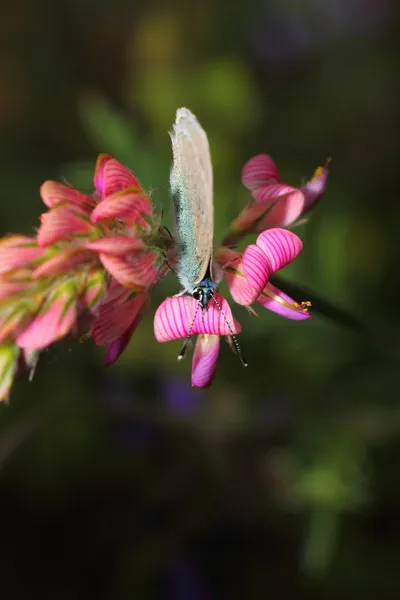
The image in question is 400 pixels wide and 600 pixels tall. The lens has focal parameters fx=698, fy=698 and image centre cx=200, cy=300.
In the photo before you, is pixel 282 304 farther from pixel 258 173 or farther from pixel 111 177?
pixel 111 177

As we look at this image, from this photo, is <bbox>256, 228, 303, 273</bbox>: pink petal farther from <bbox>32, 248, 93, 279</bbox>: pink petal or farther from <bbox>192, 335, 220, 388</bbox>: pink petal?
<bbox>32, 248, 93, 279</bbox>: pink petal

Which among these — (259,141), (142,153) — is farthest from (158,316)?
(259,141)

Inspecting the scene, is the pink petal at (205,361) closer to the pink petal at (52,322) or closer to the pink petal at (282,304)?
the pink petal at (282,304)

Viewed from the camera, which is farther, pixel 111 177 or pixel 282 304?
pixel 282 304

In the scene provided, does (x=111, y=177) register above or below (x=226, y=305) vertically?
above

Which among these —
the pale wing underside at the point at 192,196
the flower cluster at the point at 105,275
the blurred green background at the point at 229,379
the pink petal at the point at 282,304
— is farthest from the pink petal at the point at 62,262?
the blurred green background at the point at 229,379

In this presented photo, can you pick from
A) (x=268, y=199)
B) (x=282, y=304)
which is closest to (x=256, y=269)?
(x=282, y=304)
